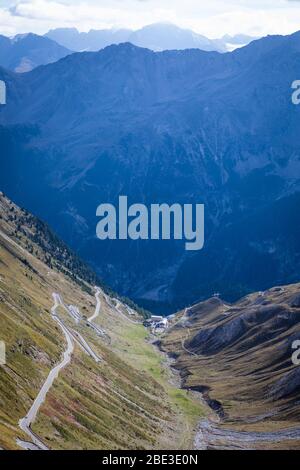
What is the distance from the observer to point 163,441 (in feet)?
570

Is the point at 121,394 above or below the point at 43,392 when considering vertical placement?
above

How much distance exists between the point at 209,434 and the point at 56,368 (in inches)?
1726

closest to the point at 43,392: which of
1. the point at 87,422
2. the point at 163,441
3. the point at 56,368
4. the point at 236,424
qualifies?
the point at 87,422
